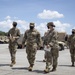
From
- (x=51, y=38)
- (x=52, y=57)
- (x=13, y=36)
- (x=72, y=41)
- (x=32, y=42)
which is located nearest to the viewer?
(x=51, y=38)

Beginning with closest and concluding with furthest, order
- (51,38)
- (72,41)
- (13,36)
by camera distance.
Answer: (51,38), (13,36), (72,41)

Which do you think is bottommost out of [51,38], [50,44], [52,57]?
[52,57]

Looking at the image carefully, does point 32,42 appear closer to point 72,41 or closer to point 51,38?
point 51,38

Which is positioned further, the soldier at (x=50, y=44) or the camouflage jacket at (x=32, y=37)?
the camouflage jacket at (x=32, y=37)

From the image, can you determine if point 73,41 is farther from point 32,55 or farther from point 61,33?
point 61,33

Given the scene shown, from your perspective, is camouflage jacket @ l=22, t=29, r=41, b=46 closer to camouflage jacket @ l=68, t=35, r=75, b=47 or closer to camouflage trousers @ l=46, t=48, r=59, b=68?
camouflage trousers @ l=46, t=48, r=59, b=68

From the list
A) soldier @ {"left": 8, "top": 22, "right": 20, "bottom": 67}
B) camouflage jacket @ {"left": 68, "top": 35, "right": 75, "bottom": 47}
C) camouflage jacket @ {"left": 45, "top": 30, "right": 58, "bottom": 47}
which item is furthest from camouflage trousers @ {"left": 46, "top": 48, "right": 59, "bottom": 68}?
camouflage jacket @ {"left": 68, "top": 35, "right": 75, "bottom": 47}

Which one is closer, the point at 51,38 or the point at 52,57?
the point at 51,38

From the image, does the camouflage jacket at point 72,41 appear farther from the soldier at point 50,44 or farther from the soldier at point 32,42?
the soldier at point 50,44

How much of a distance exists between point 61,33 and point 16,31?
30.1 meters

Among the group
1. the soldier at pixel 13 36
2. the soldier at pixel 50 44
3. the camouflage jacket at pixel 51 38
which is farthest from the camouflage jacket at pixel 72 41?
the camouflage jacket at pixel 51 38

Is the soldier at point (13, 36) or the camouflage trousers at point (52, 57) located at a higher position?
the soldier at point (13, 36)

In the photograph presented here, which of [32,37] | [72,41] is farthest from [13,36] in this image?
[72,41]

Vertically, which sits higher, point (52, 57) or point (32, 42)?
point (32, 42)
